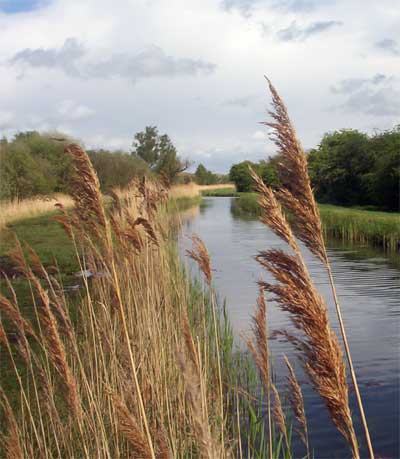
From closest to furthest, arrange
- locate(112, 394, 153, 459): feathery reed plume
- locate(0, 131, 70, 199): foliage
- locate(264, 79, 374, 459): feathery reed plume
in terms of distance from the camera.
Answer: locate(112, 394, 153, 459): feathery reed plume, locate(264, 79, 374, 459): feathery reed plume, locate(0, 131, 70, 199): foliage

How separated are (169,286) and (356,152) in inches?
1272

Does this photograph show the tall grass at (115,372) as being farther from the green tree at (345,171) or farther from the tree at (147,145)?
the tree at (147,145)

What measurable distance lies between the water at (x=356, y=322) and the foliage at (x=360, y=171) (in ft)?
33.5

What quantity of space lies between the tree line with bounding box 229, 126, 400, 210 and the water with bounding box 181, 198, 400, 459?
10216 millimetres

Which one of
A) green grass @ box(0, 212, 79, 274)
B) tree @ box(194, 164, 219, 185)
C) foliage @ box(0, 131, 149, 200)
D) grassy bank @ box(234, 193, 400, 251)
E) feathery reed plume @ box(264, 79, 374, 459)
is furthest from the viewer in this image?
tree @ box(194, 164, 219, 185)

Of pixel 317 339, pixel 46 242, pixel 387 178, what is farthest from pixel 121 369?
pixel 387 178

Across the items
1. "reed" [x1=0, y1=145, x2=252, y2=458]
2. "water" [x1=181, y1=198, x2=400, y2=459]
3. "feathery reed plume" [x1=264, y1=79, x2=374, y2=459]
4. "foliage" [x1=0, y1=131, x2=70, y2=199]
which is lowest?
"water" [x1=181, y1=198, x2=400, y2=459]

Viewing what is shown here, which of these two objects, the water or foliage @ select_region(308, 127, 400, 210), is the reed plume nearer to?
the water

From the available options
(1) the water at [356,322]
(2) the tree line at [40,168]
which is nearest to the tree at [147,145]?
(2) the tree line at [40,168]

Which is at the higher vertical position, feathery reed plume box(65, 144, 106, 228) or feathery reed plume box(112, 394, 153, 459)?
feathery reed plume box(65, 144, 106, 228)

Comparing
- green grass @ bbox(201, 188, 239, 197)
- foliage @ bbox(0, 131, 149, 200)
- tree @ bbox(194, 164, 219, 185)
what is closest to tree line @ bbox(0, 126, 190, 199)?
foliage @ bbox(0, 131, 149, 200)

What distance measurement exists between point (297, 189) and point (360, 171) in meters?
34.7

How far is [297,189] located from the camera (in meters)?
2.13

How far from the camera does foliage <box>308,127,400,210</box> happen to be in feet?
96.1
